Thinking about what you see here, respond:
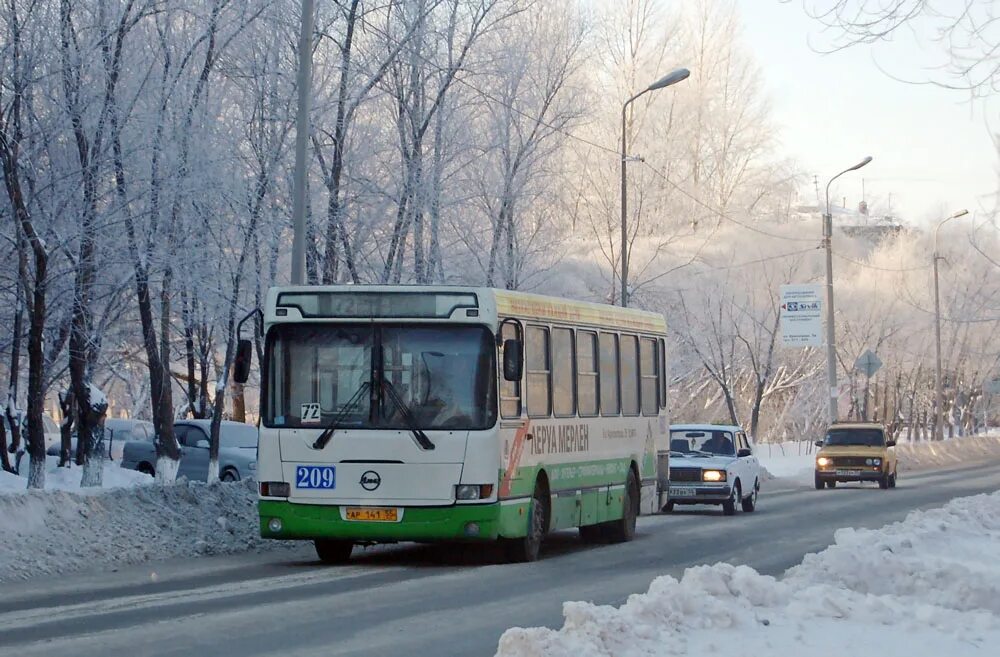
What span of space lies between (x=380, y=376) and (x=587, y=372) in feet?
12.0

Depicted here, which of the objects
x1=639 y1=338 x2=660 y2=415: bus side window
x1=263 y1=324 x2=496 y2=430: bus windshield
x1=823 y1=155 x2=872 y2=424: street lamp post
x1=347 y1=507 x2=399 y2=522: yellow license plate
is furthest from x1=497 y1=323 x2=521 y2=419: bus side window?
x1=823 y1=155 x2=872 y2=424: street lamp post

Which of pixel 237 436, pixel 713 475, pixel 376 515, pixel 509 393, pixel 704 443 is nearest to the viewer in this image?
pixel 376 515

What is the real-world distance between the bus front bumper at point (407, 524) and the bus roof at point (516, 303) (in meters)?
2.12

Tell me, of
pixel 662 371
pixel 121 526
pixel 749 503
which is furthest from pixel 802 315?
pixel 121 526

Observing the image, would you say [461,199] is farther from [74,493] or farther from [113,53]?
[74,493]

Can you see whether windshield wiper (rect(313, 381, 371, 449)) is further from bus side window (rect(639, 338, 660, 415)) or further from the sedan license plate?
bus side window (rect(639, 338, 660, 415))

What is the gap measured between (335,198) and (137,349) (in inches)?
266

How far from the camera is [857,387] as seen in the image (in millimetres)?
71062

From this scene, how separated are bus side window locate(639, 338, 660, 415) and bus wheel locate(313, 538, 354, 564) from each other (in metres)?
5.60

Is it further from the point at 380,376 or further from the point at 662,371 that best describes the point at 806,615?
the point at 662,371

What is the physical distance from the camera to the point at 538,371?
1784 centimetres

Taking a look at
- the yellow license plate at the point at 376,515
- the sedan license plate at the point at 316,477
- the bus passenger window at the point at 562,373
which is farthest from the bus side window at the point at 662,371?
the sedan license plate at the point at 316,477

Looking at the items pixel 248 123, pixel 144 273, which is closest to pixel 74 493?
pixel 144 273

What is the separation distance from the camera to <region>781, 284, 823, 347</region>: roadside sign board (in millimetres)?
49406
